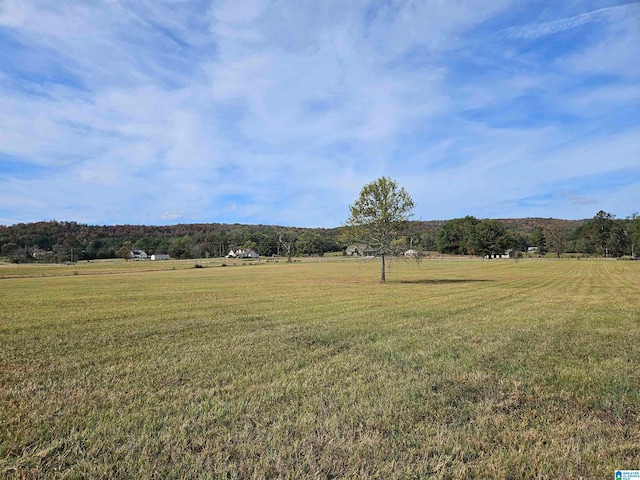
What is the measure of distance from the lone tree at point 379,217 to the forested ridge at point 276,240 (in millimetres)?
84124

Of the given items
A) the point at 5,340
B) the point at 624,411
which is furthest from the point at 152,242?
the point at 624,411

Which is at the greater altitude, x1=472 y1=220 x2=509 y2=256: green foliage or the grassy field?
x1=472 y1=220 x2=509 y2=256: green foliage

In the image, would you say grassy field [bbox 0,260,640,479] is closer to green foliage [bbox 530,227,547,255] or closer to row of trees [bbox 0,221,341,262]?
row of trees [bbox 0,221,341,262]

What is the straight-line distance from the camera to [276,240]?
151 m

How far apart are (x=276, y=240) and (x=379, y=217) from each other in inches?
4767

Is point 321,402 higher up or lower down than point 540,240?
lower down

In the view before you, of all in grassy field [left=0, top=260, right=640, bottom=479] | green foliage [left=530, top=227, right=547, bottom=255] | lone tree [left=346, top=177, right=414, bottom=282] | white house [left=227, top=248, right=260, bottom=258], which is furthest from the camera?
white house [left=227, top=248, right=260, bottom=258]

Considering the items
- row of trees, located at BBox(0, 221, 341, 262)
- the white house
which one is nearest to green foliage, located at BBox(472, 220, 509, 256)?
row of trees, located at BBox(0, 221, 341, 262)

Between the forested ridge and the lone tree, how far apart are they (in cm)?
8412

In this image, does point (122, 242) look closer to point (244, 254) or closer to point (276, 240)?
point (244, 254)

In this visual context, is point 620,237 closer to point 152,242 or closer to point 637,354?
point 637,354

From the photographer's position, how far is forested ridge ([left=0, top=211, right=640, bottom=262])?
11919 cm

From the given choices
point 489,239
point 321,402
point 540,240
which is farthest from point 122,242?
point 321,402

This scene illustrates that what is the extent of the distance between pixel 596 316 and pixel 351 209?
20504 mm
